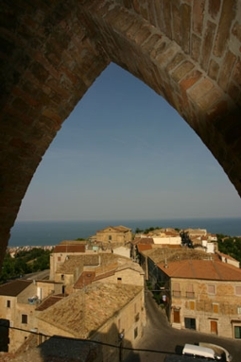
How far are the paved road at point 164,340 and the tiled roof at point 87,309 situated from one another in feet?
9.10

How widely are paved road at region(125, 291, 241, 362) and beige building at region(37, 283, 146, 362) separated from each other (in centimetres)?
69

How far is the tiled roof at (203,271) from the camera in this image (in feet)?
62.2

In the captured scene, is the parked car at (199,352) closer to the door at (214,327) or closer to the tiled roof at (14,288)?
the door at (214,327)

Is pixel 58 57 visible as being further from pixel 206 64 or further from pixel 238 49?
pixel 238 49

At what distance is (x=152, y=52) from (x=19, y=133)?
50.6 inches

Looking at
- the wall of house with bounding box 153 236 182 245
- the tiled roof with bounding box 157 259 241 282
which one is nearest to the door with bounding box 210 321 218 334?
the tiled roof with bounding box 157 259 241 282

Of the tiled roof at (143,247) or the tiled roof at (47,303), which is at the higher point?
the tiled roof at (143,247)

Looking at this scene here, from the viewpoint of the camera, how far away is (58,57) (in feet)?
7.07

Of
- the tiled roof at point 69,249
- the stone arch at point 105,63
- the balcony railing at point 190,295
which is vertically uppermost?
the stone arch at point 105,63

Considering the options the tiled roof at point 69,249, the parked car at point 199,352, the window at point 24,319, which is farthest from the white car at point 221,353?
the tiled roof at point 69,249

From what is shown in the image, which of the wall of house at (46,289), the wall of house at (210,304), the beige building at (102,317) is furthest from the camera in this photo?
the wall of house at (46,289)

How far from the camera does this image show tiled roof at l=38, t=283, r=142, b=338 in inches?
461

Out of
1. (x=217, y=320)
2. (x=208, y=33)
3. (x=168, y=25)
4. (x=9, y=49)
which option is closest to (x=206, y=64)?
(x=208, y=33)

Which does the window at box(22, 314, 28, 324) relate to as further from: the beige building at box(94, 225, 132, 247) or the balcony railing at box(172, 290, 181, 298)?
the beige building at box(94, 225, 132, 247)
